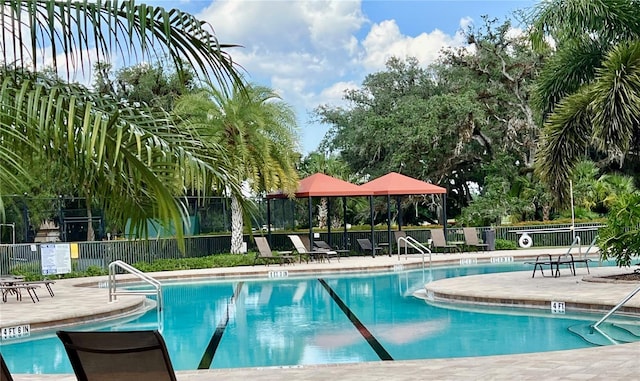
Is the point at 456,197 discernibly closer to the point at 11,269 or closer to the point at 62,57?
the point at 11,269

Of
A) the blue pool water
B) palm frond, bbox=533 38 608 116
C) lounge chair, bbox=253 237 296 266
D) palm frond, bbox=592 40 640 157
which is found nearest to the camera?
the blue pool water

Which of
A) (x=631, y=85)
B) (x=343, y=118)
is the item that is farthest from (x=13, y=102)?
(x=343, y=118)

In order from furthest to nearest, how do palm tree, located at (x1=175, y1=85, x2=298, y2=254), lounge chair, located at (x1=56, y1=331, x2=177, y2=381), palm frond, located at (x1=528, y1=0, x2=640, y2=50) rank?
1. palm tree, located at (x1=175, y1=85, x2=298, y2=254)
2. palm frond, located at (x1=528, y1=0, x2=640, y2=50)
3. lounge chair, located at (x1=56, y1=331, x2=177, y2=381)

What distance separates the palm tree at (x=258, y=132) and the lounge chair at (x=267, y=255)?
1342 millimetres

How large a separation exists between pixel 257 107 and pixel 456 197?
614 inches

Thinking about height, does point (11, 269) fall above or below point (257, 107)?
below

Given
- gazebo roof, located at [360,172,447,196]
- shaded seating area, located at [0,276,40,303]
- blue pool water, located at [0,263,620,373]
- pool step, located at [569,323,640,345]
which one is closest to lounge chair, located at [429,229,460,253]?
gazebo roof, located at [360,172,447,196]

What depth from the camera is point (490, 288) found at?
12.5m

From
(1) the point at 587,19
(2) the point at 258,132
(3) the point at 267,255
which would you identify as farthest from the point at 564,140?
(2) the point at 258,132

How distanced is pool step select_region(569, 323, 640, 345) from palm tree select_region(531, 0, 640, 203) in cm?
300

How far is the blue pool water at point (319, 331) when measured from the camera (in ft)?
27.8

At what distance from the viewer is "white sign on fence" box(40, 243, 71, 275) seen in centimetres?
1761

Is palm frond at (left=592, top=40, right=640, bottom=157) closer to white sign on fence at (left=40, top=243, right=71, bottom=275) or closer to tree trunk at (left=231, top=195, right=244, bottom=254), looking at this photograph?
white sign on fence at (left=40, top=243, right=71, bottom=275)

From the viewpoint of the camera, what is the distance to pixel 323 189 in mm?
22469
